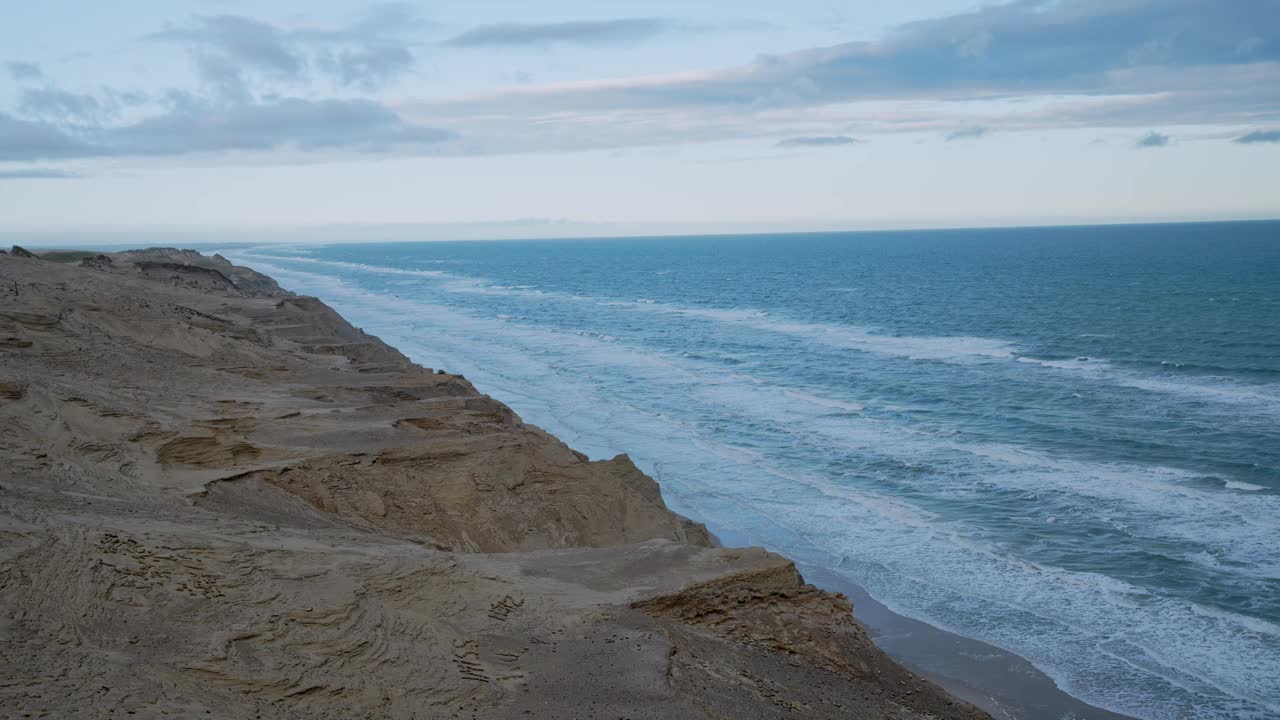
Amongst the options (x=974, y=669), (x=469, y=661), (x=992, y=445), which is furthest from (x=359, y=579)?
(x=992, y=445)

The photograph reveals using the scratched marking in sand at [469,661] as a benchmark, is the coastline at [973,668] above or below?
below

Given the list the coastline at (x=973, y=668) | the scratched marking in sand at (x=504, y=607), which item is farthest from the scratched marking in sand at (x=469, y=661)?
the coastline at (x=973, y=668)

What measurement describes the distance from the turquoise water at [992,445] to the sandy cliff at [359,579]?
6.13 meters

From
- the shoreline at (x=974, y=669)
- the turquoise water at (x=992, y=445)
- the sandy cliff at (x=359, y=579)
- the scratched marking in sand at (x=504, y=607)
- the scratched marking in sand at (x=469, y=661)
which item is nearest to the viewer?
the sandy cliff at (x=359, y=579)

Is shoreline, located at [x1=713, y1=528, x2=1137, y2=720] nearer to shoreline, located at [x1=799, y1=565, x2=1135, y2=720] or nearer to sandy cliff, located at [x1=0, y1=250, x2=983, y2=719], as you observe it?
shoreline, located at [x1=799, y1=565, x2=1135, y2=720]

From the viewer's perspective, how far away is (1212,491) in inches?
996

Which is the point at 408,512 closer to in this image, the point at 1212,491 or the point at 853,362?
the point at 1212,491

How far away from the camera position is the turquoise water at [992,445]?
18531mm

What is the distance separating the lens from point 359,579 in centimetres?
1111

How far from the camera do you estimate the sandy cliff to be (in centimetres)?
920

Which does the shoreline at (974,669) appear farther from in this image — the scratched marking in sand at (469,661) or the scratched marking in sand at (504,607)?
the scratched marking in sand at (469,661)

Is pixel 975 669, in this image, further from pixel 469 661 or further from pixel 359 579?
pixel 359 579

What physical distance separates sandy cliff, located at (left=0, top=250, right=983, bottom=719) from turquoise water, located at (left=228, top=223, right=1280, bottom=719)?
6132mm

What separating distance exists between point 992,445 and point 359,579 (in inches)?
952
